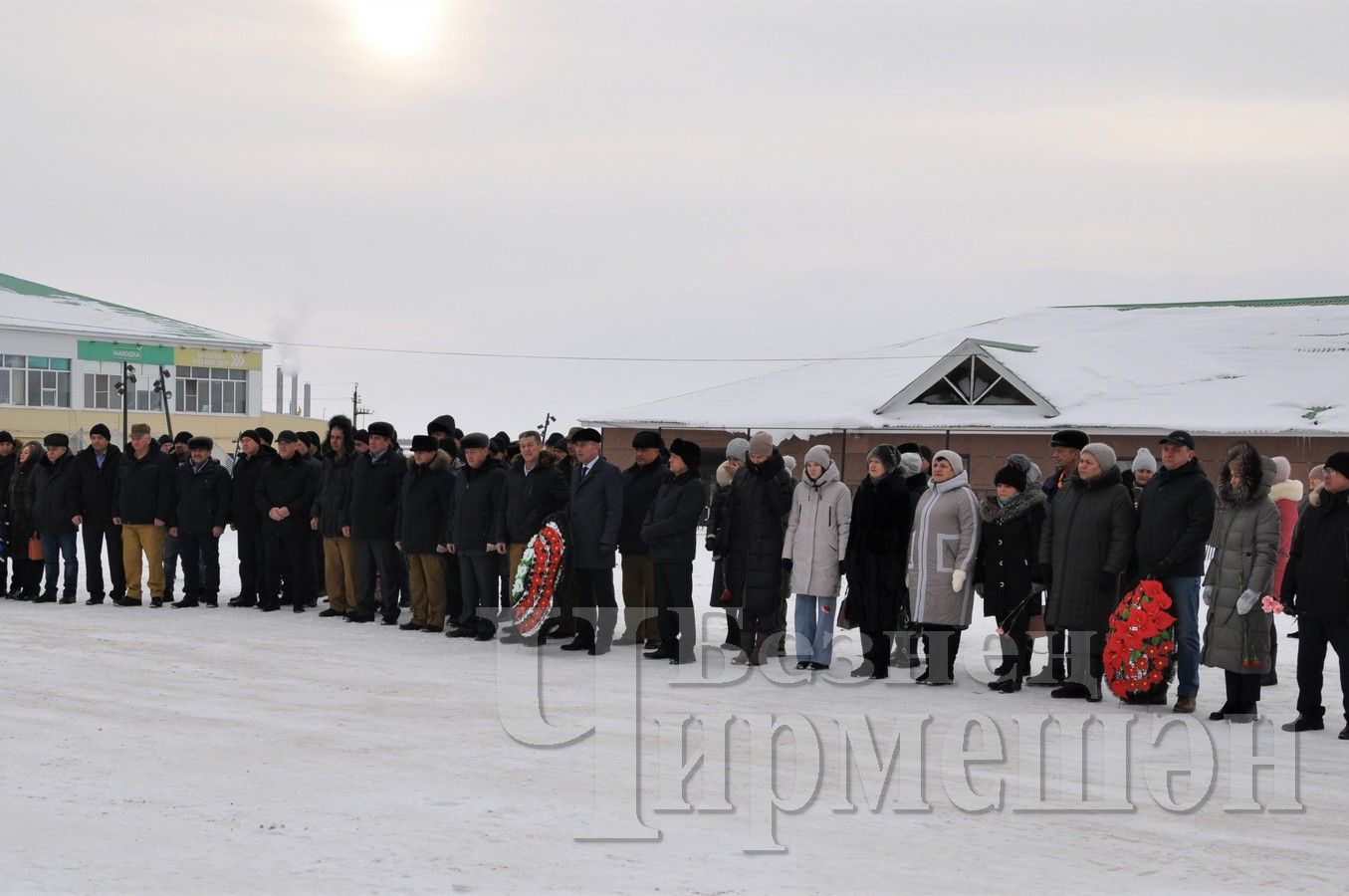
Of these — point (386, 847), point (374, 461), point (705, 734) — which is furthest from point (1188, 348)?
point (386, 847)

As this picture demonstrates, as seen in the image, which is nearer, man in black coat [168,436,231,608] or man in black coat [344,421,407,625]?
man in black coat [344,421,407,625]

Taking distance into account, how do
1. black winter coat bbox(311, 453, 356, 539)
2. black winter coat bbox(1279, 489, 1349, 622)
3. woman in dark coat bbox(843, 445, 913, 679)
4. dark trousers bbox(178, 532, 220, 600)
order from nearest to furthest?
black winter coat bbox(1279, 489, 1349, 622)
woman in dark coat bbox(843, 445, 913, 679)
black winter coat bbox(311, 453, 356, 539)
dark trousers bbox(178, 532, 220, 600)

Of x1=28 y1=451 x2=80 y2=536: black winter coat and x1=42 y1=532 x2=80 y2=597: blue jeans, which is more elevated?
x1=28 y1=451 x2=80 y2=536: black winter coat

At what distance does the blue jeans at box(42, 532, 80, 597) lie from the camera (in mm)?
16594

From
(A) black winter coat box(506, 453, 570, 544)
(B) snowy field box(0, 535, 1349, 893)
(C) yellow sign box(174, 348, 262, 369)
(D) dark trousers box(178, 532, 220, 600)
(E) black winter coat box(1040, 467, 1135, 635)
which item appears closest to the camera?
(B) snowy field box(0, 535, 1349, 893)

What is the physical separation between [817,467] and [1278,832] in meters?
5.47

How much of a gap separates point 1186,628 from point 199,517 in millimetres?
10144

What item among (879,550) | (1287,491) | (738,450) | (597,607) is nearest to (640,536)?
(597,607)

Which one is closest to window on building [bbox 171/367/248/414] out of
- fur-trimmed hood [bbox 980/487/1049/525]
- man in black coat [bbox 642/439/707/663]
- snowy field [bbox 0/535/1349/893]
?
snowy field [bbox 0/535/1349/893]

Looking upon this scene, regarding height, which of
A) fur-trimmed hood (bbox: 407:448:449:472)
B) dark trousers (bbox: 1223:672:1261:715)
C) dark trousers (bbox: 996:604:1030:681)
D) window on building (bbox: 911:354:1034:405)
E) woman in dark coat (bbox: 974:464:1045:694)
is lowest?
dark trousers (bbox: 1223:672:1261:715)

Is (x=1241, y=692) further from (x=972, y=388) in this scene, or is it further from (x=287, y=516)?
(x=972, y=388)

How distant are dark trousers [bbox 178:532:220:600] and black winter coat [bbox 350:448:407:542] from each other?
7.06ft

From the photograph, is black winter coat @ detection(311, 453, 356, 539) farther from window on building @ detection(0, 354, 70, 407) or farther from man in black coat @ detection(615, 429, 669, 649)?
window on building @ detection(0, 354, 70, 407)

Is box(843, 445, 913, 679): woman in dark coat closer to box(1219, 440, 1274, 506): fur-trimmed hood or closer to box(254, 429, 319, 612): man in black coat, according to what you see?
box(1219, 440, 1274, 506): fur-trimmed hood
